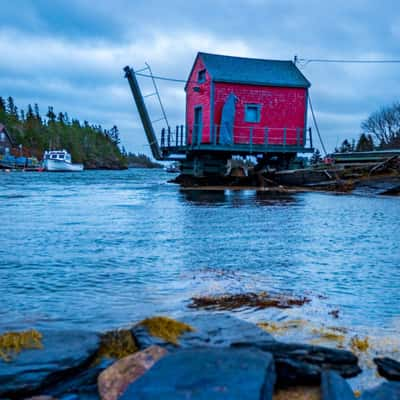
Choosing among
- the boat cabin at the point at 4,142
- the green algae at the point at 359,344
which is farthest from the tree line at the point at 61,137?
the green algae at the point at 359,344

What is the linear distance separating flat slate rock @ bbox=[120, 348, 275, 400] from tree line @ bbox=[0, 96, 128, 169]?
3808 inches

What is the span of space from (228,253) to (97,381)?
4.03 metres

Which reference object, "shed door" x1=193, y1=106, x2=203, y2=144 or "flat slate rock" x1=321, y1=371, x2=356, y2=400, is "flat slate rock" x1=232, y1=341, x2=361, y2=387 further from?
"shed door" x1=193, y1=106, x2=203, y2=144

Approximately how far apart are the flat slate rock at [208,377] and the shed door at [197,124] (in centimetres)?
2145

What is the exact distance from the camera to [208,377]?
95.4 inches

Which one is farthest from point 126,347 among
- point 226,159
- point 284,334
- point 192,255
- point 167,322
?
point 226,159

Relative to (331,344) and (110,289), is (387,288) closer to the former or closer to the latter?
(331,344)

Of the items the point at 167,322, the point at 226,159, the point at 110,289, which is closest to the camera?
the point at 167,322

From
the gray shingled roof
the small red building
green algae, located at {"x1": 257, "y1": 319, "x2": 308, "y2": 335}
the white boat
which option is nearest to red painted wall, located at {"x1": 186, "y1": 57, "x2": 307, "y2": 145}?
the small red building

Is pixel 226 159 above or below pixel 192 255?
above

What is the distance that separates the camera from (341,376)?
8.86ft

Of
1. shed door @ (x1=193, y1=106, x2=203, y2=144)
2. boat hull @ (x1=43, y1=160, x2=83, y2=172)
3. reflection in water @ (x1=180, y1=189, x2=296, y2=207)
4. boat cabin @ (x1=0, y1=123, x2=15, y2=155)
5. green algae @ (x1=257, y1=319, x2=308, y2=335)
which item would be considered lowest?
green algae @ (x1=257, y1=319, x2=308, y2=335)

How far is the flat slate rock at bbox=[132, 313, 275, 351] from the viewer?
3.11 m

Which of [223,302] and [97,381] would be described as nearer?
[97,381]
